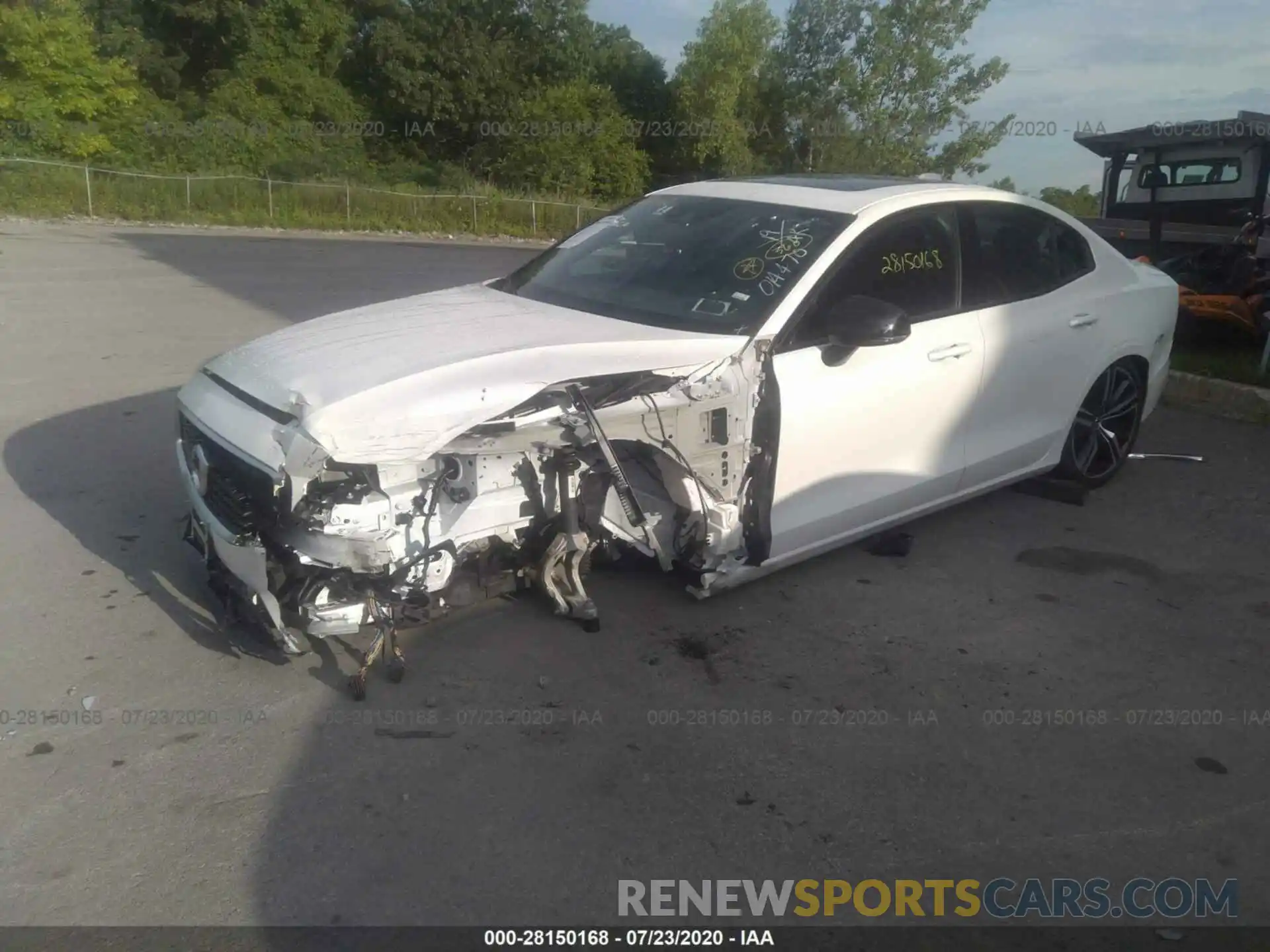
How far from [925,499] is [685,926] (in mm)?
2640

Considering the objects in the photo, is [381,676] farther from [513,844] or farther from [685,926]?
[685,926]

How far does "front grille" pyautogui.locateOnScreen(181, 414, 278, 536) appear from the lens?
3.48 m

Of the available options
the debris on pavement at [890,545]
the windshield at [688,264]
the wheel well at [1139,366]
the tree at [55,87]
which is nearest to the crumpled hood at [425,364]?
the windshield at [688,264]

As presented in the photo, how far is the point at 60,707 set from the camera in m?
3.62

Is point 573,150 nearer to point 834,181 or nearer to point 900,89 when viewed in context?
point 900,89

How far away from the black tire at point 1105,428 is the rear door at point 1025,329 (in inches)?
9.3

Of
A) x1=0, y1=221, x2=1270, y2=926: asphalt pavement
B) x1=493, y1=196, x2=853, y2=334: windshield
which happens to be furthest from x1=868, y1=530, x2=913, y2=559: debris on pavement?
x1=493, y1=196, x2=853, y2=334: windshield

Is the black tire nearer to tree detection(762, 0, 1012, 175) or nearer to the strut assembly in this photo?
the strut assembly

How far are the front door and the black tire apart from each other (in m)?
1.16

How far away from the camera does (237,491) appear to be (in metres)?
3.61

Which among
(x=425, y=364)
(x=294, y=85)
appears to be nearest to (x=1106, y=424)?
(x=425, y=364)

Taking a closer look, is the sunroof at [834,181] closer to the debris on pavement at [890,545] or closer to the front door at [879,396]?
the front door at [879,396]

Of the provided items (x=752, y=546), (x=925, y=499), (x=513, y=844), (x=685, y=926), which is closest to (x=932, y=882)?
(x=685, y=926)

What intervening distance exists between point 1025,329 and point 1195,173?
6.38 m
